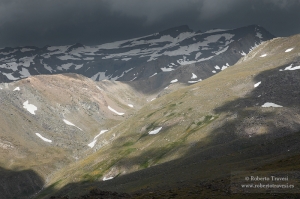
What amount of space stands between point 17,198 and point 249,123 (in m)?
85.6

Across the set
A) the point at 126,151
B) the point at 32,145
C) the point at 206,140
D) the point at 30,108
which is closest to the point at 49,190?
the point at 126,151

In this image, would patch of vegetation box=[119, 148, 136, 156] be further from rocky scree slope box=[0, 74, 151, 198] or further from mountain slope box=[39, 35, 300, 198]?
rocky scree slope box=[0, 74, 151, 198]

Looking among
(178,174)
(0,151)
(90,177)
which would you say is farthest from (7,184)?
(178,174)

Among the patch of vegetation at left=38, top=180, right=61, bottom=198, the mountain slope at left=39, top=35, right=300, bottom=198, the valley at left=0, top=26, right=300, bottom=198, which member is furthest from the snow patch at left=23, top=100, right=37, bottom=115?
the patch of vegetation at left=38, top=180, right=61, bottom=198

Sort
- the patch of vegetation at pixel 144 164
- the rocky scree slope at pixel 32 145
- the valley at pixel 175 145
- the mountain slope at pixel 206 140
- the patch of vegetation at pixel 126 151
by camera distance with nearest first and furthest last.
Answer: the valley at pixel 175 145 → the mountain slope at pixel 206 140 → the patch of vegetation at pixel 144 164 → the patch of vegetation at pixel 126 151 → the rocky scree slope at pixel 32 145

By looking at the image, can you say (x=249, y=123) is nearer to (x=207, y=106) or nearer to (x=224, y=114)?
(x=224, y=114)

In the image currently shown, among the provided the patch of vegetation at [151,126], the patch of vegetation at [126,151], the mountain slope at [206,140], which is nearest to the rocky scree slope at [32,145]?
the mountain slope at [206,140]

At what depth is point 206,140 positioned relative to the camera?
92938 mm

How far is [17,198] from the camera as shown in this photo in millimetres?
115125

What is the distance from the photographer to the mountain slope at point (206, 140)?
216 ft

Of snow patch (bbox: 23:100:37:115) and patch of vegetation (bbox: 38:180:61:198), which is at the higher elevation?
snow patch (bbox: 23:100:37:115)

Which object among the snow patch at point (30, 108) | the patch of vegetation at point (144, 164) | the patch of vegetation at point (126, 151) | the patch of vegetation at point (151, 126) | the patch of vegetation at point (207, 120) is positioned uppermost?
the snow patch at point (30, 108)

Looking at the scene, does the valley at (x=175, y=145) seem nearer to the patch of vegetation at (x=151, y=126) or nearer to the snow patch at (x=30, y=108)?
the snow patch at (x=30, y=108)

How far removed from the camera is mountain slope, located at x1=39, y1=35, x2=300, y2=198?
65688mm
